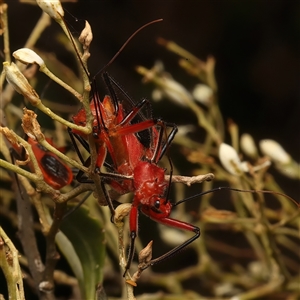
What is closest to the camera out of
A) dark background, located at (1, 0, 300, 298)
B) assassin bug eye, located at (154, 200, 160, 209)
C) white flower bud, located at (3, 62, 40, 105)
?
white flower bud, located at (3, 62, 40, 105)

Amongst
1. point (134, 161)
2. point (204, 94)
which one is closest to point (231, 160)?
point (134, 161)

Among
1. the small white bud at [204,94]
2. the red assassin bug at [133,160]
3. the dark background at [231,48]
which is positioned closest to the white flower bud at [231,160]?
the red assassin bug at [133,160]

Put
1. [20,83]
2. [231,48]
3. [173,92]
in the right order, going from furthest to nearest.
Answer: [231,48]
[173,92]
[20,83]

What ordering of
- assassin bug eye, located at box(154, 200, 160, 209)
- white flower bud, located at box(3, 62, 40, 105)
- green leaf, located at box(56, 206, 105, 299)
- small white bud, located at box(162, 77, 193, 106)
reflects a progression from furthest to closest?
1. small white bud, located at box(162, 77, 193, 106)
2. green leaf, located at box(56, 206, 105, 299)
3. assassin bug eye, located at box(154, 200, 160, 209)
4. white flower bud, located at box(3, 62, 40, 105)

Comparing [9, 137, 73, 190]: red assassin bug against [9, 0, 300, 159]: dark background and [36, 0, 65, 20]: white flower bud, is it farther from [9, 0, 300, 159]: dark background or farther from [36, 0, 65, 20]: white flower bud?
[9, 0, 300, 159]: dark background

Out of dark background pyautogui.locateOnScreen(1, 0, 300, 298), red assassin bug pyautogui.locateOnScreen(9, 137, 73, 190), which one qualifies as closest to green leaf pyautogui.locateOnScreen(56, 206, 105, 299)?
red assassin bug pyautogui.locateOnScreen(9, 137, 73, 190)

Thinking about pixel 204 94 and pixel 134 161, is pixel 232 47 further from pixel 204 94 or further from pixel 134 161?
pixel 134 161

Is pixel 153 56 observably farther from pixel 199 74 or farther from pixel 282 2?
pixel 199 74
